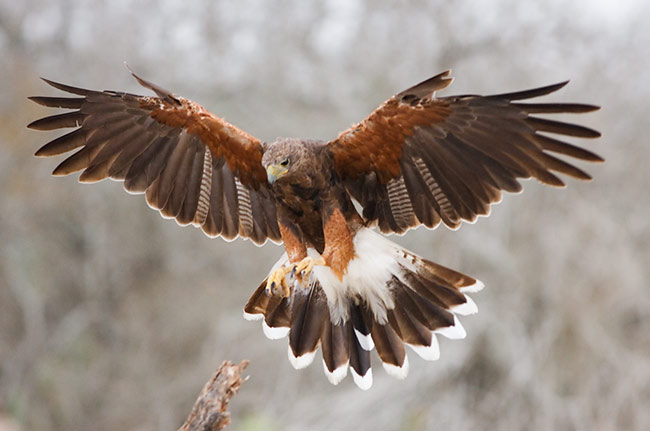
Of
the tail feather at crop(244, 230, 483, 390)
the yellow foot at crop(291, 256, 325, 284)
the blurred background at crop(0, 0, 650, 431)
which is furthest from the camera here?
the blurred background at crop(0, 0, 650, 431)

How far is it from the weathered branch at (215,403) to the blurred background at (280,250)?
5.50 m

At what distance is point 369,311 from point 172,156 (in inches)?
69.8

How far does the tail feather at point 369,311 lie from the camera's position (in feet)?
15.3

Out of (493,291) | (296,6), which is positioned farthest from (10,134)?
(493,291)

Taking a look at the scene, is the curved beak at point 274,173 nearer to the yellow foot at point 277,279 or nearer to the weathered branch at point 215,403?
the yellow foot at point 277,279

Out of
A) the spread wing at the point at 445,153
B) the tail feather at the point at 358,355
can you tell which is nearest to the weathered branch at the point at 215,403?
the tail feather at the point at 358,355

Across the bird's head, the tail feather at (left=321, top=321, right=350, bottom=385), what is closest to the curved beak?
the bird's head

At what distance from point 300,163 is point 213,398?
1.49 metres

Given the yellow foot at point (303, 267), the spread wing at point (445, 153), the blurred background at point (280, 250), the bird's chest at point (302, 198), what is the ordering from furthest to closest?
the blurred background at point (280, 250), the bird's chest at point (302, 198), the yellow foot at point (303, 267), the spread wing at point (445, 153)

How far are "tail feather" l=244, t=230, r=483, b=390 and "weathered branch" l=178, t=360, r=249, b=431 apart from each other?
88 cm

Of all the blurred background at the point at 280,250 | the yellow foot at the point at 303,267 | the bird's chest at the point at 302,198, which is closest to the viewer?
the yellow foot at the point at 303,267

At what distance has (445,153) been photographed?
4.27 meters

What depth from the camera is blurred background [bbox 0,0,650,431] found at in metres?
9.27

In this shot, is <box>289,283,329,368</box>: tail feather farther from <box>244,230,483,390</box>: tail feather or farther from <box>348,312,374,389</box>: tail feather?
<box>348,312,374,389</box>: tail feather
